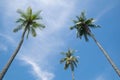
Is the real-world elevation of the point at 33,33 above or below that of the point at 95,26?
below

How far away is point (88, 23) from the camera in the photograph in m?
47.2

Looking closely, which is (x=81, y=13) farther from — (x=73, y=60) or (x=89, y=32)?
(x=73, y=60)

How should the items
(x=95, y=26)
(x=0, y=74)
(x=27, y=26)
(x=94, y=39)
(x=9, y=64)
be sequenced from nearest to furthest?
(x=0, y=74), (x=9, y=64), (x=27, y=26), (x=94, y=39), (x=95, y=26)

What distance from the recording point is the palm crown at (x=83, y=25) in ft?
154

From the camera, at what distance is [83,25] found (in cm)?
4731

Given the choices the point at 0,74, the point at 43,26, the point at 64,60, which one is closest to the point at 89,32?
the point at 43,26

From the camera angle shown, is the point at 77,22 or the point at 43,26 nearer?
the point at 43,26

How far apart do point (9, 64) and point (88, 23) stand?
20.8m

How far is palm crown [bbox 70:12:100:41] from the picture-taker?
46.9m

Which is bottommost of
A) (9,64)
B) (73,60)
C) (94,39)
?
(9,64)

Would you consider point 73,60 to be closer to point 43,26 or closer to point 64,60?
point 64,60

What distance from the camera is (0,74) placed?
99.6 ft

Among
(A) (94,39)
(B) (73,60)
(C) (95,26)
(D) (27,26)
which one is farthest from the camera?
(B) (73,60)

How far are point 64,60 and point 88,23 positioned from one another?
1721 cm
